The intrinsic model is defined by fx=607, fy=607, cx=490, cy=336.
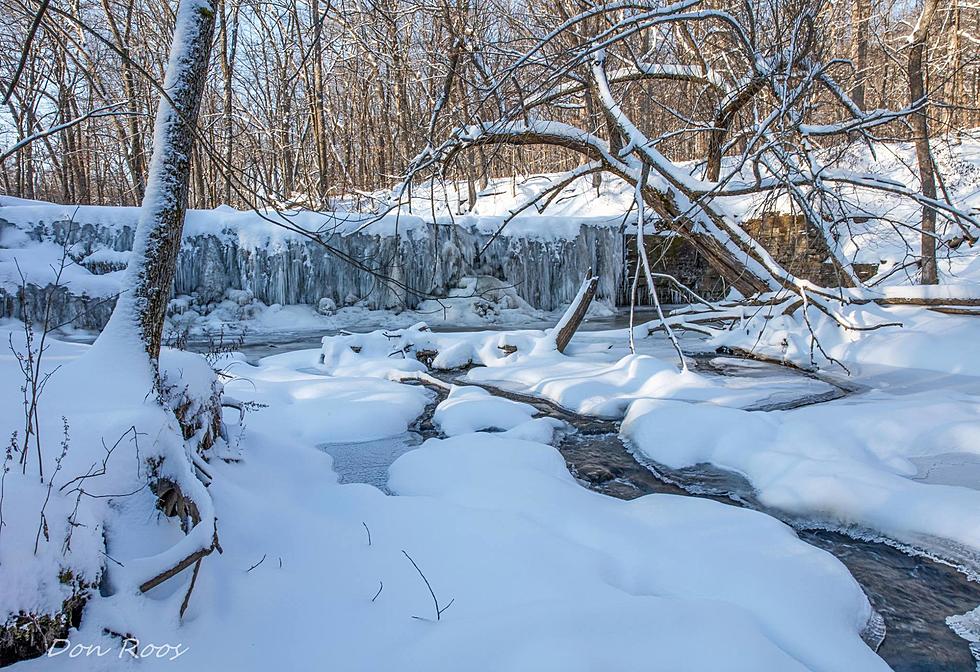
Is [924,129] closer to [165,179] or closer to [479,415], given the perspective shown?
[479,415]

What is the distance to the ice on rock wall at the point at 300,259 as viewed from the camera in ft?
34.2

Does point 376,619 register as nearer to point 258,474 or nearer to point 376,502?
point 376,502

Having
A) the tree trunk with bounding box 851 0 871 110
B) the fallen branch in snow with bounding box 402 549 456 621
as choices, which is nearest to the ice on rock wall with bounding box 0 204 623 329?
the tree trunk with bounding box 851 0 871 110

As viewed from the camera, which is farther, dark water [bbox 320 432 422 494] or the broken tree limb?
the broken tree limb

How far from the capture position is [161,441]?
2023 mm

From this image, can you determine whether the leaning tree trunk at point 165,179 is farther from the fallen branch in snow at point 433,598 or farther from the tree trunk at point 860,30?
the tree trunk at point 860,30

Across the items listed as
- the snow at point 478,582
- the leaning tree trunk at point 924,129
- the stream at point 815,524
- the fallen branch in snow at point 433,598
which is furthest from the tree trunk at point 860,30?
the fallen branch in snow at point 433,598

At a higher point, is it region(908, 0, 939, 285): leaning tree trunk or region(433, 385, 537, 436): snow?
region(908, 0, 939, 285): leaning tree trunk

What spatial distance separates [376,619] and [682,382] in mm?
3868
